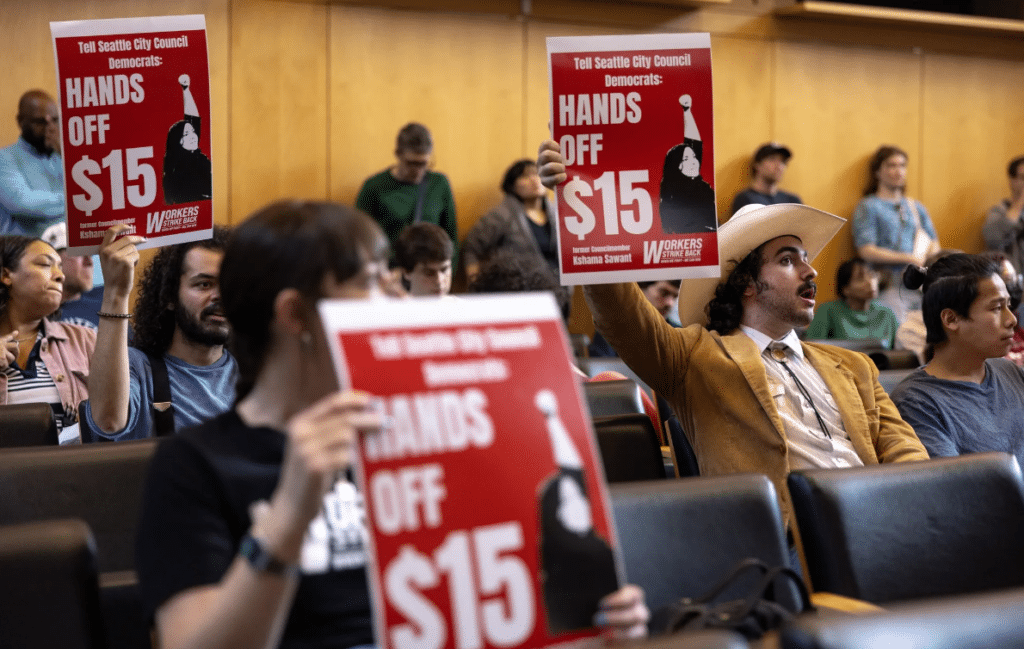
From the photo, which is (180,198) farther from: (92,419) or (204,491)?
(204,491)

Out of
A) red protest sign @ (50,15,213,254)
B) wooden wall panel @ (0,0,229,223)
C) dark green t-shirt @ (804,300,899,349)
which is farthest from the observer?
dark green t-shirt @ (804,300,899,349)

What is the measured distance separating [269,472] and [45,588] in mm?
415

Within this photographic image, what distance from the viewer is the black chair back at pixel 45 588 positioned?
1.47 m

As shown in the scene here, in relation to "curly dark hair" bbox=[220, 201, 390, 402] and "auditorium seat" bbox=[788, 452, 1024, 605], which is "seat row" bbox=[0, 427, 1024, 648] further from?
"curly dark hair" bbox=[220, 201, 390, 402]

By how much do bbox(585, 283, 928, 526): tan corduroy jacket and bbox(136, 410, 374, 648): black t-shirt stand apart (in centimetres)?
140

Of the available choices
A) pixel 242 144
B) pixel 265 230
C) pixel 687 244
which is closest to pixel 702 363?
pixel 687 244

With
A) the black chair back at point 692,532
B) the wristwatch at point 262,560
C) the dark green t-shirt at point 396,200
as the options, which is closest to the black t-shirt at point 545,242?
the dark green t-shirt at point 396,200

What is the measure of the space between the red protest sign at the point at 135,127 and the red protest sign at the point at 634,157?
0.97 metres

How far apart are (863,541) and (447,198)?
15.2 feet

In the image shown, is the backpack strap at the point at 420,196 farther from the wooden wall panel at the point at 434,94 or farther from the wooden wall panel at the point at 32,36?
the wooden wall panel at the point at 32,36

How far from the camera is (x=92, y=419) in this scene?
2596mm

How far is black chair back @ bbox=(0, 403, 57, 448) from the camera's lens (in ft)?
8.11

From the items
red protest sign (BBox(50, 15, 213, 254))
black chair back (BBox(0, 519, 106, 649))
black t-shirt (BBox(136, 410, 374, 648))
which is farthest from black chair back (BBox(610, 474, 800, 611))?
red protest sign (BBox(50, 15, 213, 254))

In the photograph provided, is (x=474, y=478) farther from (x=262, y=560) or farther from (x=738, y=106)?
(x=738, y=106)
